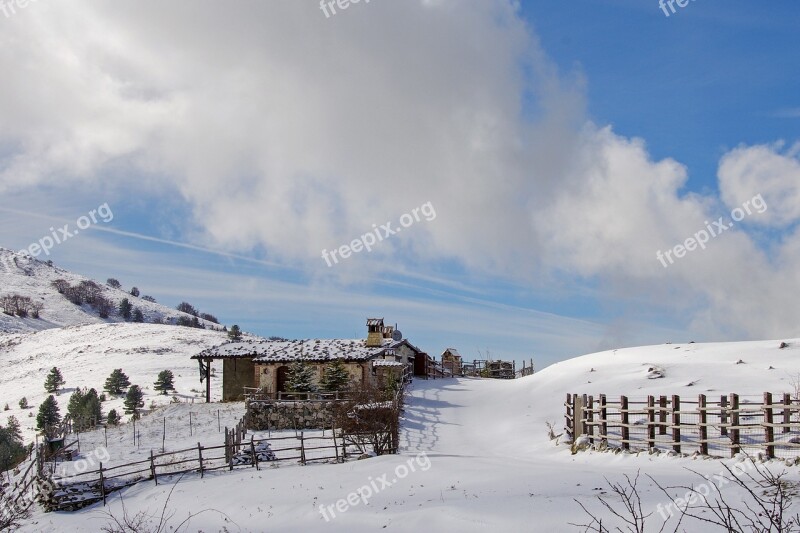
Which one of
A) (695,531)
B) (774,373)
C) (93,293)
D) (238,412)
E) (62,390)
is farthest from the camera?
(93,293)

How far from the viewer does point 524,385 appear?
40.2 m

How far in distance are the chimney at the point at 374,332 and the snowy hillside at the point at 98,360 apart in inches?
640

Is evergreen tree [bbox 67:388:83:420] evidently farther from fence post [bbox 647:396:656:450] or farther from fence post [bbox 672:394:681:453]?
fence post [bbox 672:394:681:453]

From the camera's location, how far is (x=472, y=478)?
16484 mm

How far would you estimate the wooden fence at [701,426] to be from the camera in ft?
54.9

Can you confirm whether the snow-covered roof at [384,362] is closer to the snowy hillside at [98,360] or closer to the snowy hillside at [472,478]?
the snowy hillside at [472,478]

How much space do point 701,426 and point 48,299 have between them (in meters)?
163

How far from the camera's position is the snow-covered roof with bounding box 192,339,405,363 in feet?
131

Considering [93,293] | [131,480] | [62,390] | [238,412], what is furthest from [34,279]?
[131,480]

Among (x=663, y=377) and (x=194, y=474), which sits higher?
(x=663, y=377)

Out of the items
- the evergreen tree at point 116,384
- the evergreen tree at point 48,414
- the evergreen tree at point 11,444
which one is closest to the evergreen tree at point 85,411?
the evergreen tree at point 48,414

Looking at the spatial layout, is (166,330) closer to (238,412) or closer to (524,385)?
(238,412)

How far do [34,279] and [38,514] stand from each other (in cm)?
17217

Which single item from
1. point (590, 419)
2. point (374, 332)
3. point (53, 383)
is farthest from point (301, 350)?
point (53, 383)
